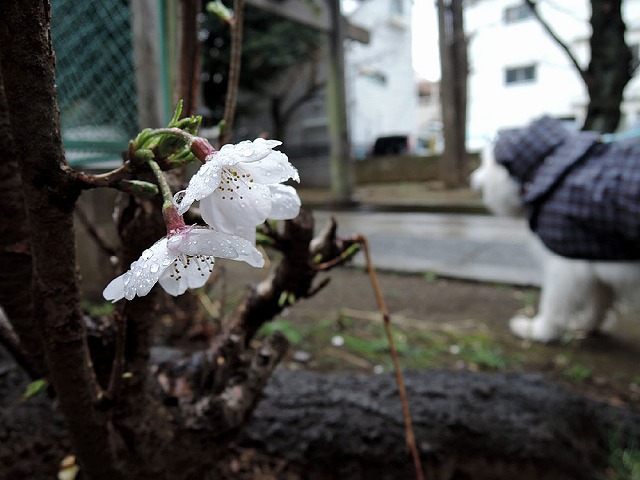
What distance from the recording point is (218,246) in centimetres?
38

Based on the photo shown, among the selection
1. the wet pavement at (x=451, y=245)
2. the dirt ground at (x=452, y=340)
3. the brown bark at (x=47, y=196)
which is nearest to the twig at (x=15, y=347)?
the brown bark at (x=47, y=196)

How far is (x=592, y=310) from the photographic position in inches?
95.3

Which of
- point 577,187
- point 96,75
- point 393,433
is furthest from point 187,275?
point 96,75

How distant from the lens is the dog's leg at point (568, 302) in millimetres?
2336

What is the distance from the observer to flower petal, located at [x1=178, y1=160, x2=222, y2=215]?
1.10 ft

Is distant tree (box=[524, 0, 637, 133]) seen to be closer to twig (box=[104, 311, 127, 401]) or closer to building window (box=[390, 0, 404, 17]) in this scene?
twig (box=[104, 311, 127, 401])

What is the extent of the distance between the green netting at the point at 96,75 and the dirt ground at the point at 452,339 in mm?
1273

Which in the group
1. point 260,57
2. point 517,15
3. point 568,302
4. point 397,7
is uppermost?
point 397,7

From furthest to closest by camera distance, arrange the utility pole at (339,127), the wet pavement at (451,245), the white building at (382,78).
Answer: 1. the white building at (382,78)
2. the utility pole at (339,127)
3. the wet pavement at (451,245)

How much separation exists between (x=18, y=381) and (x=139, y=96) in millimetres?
1954

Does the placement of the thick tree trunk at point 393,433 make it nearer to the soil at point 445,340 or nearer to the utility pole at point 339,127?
the soil at point 445,340

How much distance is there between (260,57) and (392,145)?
7.13 meters

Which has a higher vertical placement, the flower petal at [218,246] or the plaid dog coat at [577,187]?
the flower petal at [218,246]

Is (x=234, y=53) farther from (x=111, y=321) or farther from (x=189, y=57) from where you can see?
(x=111, y=321)
